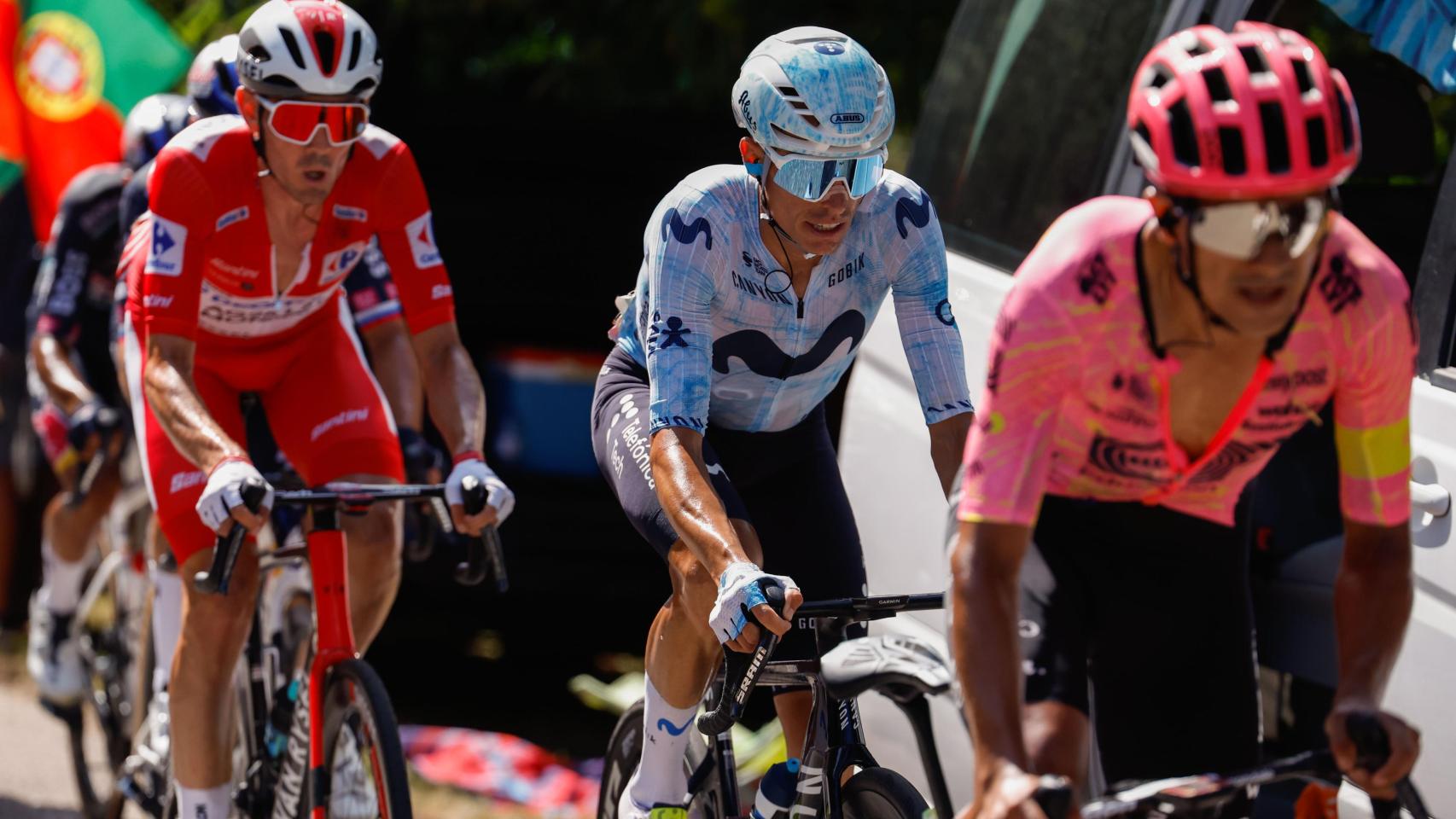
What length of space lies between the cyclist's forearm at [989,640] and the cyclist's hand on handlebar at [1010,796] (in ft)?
0.07

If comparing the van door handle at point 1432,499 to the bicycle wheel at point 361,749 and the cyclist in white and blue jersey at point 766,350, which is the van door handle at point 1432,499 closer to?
the cyclist in white and blue jersey at point 766,350

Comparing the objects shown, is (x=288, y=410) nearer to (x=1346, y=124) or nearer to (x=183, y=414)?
(x=183, y=414)

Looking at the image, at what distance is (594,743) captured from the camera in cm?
682

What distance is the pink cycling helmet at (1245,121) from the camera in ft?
8.08

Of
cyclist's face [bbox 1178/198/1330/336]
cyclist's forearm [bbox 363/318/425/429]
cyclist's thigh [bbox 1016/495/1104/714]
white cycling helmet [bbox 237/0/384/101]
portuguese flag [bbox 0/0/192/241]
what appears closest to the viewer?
cyclist's face [bbox 1178/198/1330/336]

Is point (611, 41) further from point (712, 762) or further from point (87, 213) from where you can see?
point (712, 762)

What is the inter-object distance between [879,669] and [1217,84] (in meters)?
1.20

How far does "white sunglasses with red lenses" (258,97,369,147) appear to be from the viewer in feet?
14.3

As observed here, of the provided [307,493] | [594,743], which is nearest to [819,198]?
[307,493]

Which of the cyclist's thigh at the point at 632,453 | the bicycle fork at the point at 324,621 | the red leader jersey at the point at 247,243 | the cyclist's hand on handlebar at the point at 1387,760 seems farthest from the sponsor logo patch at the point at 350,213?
the cyclist's hand on handlebar at the point at 1387,760

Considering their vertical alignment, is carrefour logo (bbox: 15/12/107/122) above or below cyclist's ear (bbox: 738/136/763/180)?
below

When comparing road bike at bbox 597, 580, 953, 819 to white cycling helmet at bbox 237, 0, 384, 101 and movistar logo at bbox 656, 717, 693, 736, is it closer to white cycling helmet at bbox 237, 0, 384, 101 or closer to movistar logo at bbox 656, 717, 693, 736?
movistar logo at bbox 656, 717, 693, 736

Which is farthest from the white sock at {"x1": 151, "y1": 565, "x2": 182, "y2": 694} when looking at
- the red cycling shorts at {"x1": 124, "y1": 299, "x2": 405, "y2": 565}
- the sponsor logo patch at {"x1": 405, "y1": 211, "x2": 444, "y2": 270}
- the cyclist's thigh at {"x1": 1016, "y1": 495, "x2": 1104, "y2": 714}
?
the cyclist's thigh at {"x1": 1016, "y1": 495, "x2": 1104, "y2": 714}

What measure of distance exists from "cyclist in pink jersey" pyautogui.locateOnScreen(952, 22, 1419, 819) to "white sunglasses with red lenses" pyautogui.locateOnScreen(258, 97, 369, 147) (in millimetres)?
2232
